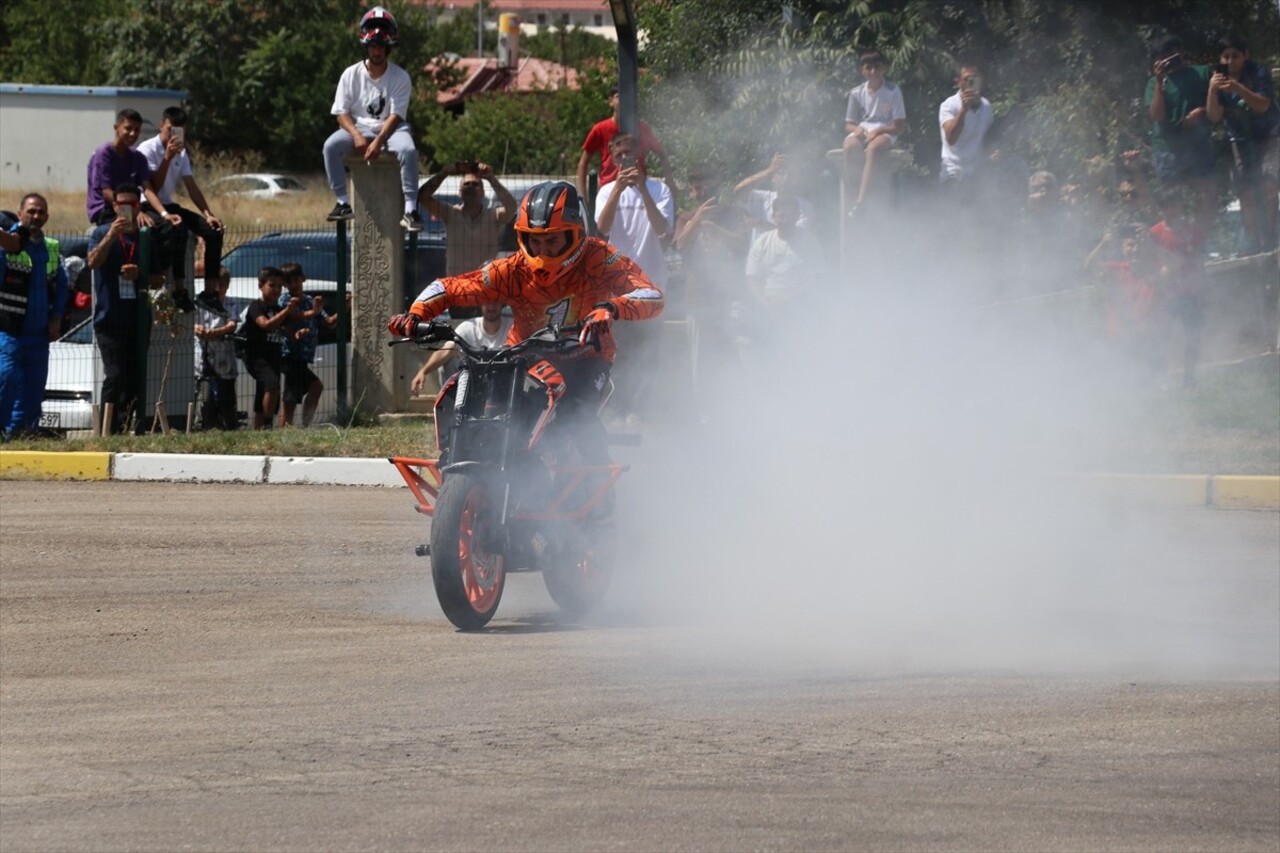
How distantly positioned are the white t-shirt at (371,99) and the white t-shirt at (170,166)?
52.5 inches

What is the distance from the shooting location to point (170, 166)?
14617mm

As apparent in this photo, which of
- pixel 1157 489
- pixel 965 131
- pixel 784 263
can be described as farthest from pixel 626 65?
pixel 1157 489

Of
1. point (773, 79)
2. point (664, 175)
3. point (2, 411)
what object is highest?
point (773, 79)

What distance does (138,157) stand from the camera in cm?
1427

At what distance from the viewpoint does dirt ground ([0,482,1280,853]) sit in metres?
5.75

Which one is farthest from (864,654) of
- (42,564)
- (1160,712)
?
(42,564)

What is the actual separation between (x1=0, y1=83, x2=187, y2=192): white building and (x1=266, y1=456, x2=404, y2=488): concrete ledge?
33.1 metres

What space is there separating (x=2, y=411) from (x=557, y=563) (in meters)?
6.90

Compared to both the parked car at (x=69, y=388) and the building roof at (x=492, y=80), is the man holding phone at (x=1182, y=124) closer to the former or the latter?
the parked car at (x=69, y=388)

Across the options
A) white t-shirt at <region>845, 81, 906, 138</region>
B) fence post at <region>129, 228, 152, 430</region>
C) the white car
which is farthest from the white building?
white t-shirt at <region>845, 81, 906, 138</region>

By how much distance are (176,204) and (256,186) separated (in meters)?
33.5

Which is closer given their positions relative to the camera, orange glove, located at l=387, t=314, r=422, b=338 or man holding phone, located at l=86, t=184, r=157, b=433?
orange glove, located at l=387, t=314, r=422, b=338

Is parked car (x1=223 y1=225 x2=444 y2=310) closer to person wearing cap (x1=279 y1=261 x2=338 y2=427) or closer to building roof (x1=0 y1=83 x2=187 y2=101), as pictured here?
person wearing cap (x1=279 y1=261 x2=338 y2=427)

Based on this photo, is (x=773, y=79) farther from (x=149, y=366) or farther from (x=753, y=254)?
(x=149, y=366)
